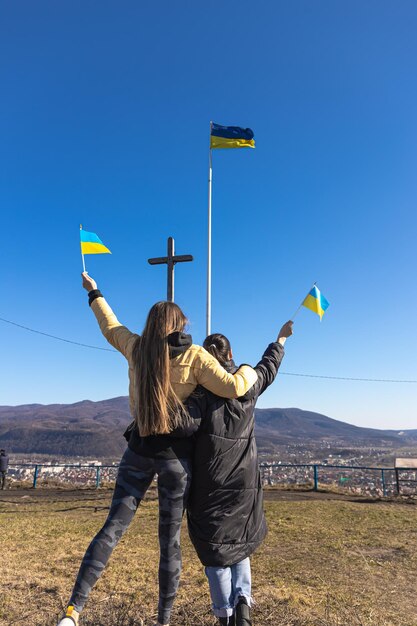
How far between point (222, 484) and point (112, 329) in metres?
1.25

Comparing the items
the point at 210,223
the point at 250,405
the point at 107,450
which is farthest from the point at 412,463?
the point at 107,450

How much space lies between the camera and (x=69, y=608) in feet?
7.39

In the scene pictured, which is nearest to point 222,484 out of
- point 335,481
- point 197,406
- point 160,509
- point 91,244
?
point 160,509

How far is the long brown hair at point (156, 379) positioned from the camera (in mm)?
2404

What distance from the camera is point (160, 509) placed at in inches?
99.3

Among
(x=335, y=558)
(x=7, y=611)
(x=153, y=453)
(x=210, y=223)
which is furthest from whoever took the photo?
(x=210, y=223)

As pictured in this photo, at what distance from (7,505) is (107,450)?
3767 inches

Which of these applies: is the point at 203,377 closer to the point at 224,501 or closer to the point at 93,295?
the point at 224,501

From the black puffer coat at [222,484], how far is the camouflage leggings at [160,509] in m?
0.13

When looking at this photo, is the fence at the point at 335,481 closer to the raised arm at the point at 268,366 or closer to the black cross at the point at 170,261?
the black cross at the point at 170,261

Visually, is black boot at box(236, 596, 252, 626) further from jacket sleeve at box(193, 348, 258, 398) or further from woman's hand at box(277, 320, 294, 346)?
woman's hand at box(277, 320, 294, 346)

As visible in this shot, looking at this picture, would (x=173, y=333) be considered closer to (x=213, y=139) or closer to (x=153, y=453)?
(x=153, y=453)

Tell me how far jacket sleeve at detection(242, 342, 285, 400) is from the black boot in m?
1.22

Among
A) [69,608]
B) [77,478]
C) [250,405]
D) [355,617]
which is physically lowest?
[77,478]
